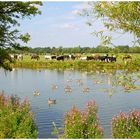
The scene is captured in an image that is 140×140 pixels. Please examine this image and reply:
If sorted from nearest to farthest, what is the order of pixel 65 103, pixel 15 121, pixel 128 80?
pixel 128 80 < pixel 15 121 < pixel 65 103

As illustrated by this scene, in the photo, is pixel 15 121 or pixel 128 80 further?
pixel 15 121

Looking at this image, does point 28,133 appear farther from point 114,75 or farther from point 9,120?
point 114,75

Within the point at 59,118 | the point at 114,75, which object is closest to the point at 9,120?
the point at 114,75

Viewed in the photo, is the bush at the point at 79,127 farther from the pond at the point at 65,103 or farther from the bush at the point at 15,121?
the pond at the point at 65,103

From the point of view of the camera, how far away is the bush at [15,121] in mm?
12125

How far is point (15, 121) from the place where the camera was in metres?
13.0

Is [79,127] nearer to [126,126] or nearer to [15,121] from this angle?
[126,126]

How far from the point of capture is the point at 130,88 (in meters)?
10.4

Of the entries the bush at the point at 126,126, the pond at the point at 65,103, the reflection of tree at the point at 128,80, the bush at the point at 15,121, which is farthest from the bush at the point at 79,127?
the pond at the point at 65,103

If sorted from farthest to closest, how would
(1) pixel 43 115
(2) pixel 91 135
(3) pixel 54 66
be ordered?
1. (3) pixel 54 66
2. (1) pixel 43 115
3. (2) pixel 91 135

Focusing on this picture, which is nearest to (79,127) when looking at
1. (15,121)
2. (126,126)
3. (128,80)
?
(126,126)

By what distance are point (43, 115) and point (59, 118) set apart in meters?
1.58

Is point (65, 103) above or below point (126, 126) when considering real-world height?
below

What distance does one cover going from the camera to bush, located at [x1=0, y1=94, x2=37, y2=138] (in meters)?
12.1
